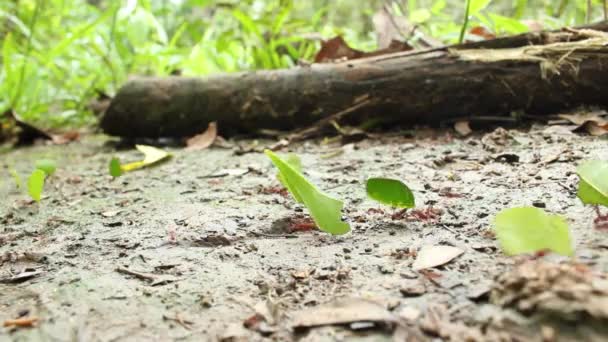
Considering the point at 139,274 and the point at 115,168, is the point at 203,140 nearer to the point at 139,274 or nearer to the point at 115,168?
the point at 115,168

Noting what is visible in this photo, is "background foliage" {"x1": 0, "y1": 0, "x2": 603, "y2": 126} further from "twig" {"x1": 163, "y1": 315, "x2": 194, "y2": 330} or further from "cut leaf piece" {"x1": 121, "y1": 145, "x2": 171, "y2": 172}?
"twig" {"x1": 163, "y1": 315, "x2": 194, "y2": 330}

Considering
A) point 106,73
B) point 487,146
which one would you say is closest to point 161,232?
point 487,146

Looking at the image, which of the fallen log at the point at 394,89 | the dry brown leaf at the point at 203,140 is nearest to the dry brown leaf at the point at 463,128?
the fallen log at the point at 394,89

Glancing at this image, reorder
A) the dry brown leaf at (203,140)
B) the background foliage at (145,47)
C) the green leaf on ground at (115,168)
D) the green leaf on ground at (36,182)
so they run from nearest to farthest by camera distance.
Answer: the green leaf on ground at (36,182) < the green leaf on ground at (115,168) < the dry brown leaf at (203,140) < the background foliage at (145,47)

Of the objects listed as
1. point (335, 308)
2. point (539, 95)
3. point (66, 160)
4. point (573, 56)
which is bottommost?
point (66, 160)

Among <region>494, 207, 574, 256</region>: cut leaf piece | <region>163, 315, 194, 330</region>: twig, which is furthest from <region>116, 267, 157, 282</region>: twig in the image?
<region>494, 207, 574, 256</region>: cut leaf piece

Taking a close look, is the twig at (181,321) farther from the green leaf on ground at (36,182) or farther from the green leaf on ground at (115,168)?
the green leaf on ground at (115,168)

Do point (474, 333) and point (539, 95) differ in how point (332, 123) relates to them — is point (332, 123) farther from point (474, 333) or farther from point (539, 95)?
point (474, 333)
